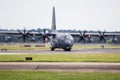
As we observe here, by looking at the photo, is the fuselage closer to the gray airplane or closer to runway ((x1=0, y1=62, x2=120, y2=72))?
the gray airplane

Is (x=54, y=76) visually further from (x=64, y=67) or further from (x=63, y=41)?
(x=63, y=41)

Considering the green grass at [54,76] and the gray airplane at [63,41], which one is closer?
the green grass at [54,76]

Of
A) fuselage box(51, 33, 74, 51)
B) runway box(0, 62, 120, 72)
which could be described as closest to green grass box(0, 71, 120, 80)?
runway box(0, 62, 120, 72)

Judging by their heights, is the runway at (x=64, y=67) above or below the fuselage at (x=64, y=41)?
above

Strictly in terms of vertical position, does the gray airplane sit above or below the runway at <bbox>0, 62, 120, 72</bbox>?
below

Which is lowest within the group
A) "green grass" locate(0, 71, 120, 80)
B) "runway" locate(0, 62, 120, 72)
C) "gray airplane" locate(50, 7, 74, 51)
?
"gray airplane" locate(50, 7, 74, 51)

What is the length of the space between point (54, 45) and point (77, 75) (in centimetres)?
4851

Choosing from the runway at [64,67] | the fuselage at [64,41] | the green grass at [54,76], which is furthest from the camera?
the fuselage at [64,41]

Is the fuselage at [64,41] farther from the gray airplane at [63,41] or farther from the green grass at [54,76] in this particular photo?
the green grass at [54,76]

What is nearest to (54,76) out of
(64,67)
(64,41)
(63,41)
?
(64,67)

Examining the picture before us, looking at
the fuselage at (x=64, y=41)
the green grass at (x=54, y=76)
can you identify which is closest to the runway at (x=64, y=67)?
the green grass at (x=54, y=76)

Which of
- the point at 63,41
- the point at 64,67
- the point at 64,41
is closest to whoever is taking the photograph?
the point at 64,67

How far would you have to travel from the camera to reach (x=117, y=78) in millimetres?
24328

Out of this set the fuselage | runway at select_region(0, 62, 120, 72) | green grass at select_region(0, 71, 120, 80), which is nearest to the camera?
green grass at select_region(0, 71, 120, 80)
